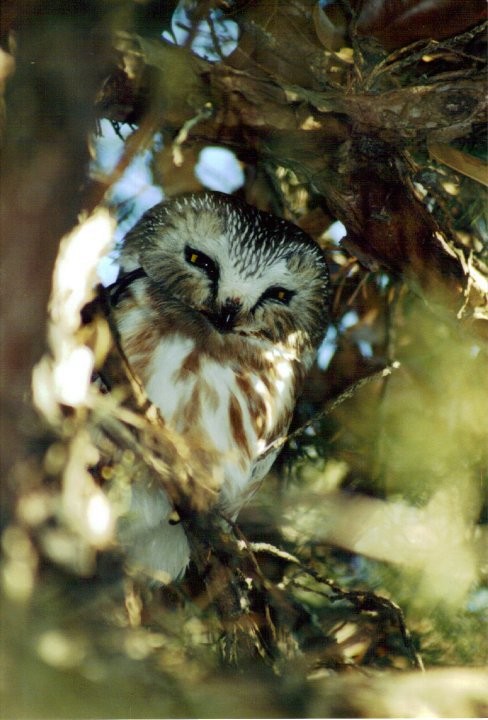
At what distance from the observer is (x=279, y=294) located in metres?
2.36

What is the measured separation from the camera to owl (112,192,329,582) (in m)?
2.10

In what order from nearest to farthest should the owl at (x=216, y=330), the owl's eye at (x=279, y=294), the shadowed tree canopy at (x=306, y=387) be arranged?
the shadowed tree canopy at (x=306, y=387)
the owl at (x=216, y=330)
the owl's eye at (x=279, y=294)

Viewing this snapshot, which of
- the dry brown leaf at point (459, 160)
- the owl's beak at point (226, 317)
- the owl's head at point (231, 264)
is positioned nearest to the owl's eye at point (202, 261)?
the owl's head at point (231, 264)

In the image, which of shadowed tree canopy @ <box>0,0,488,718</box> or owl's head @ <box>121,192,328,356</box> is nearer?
shadowed tree canopy @ <box>0,0,488,718</box>

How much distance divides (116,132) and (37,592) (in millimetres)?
1189

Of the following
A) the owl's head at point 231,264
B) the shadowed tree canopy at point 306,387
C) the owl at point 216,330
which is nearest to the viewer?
the shadowed tree canopy at point 306,387

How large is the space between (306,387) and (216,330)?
0.54 metres

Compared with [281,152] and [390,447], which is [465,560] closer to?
[390,447]

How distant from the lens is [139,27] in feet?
5.61

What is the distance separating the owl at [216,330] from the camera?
2.10m

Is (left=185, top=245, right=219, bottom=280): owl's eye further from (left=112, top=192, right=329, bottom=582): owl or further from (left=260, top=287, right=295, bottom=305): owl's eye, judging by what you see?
(left=260, top=287, right=295, bottom=305): owl's eye

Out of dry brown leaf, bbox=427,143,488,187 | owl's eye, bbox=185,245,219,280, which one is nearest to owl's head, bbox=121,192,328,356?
owl's eye, bbox=185,245,219,280

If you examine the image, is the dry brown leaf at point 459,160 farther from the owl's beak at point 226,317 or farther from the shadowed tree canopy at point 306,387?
the owl's beak at point 226,317

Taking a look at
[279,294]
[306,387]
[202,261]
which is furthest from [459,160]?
[306,387]
